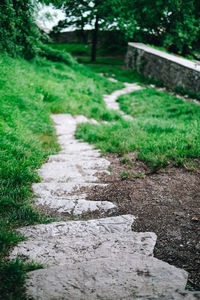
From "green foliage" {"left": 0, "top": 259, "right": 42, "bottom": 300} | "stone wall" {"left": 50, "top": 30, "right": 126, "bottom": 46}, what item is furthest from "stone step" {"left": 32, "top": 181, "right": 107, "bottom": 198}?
"stone wall" {"left": 50, "top": 30, "right": 126, "bottom": 46}

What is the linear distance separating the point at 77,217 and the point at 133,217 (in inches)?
24.4

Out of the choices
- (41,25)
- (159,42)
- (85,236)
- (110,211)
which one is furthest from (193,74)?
(159,42)

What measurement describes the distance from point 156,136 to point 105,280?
12.6 ft

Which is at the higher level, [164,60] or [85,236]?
[164,60]

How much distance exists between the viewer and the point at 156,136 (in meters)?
5.49

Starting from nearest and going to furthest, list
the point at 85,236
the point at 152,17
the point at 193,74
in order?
the point at 85,236
the point at 193,74
the point at 152,17

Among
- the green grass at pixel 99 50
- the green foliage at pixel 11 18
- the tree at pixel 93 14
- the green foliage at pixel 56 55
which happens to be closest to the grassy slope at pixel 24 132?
the green foliage at pixel 11 18

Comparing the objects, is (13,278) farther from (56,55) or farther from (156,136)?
(56,55)

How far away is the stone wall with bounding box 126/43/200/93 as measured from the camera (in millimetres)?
10610

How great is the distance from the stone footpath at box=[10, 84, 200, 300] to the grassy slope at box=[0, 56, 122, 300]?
142 mm

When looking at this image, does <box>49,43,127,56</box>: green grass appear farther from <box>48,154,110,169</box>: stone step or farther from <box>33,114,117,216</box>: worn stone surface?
<box>48,154,110,169</box>: stone step

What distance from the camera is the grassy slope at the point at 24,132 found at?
2434 millimetres

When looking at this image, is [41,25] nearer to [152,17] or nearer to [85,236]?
[85,236]

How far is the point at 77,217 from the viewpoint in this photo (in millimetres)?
3072
